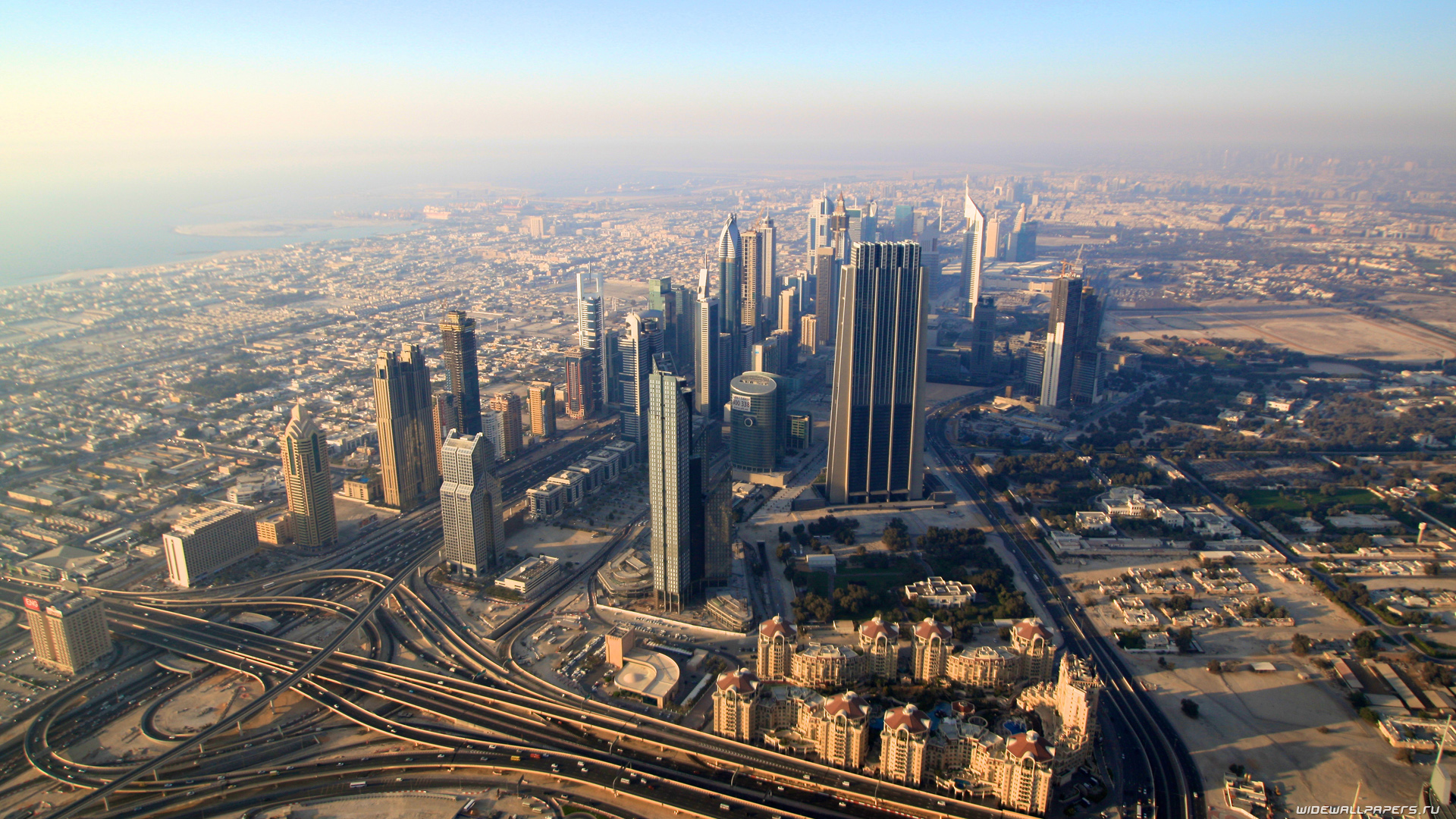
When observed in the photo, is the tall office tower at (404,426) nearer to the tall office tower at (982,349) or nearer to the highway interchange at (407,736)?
the highway interchange at (407,736)

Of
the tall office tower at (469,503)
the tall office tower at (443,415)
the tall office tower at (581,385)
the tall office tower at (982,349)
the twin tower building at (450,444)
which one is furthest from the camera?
the tall office tower at (982,349)

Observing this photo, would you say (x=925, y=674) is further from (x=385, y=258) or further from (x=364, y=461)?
(x=385, y=258)

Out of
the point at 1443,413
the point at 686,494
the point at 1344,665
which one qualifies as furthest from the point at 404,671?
the point at 1443,413

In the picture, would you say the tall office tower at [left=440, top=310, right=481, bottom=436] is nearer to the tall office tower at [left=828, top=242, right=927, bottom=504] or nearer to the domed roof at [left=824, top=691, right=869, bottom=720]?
the tall office tower at [left=828, top=242, right=927, bottom=504]

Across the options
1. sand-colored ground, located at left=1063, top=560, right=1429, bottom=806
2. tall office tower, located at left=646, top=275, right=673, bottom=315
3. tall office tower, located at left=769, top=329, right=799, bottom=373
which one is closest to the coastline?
tall office tower, located at left=646, top=275, right=673, bottom=315

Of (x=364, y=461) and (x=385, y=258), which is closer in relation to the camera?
(x=364, y=461)

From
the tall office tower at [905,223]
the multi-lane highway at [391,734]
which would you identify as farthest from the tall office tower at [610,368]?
the tall office tower at [905,223]
